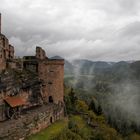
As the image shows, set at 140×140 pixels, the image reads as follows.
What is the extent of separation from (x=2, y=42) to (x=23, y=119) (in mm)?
15428

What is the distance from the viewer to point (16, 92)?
45906 mm

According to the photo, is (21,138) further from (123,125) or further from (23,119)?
(123,125)

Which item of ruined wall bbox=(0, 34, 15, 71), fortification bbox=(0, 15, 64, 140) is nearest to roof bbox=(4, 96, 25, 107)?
fortification bbox=(0, 15, 64, 140)

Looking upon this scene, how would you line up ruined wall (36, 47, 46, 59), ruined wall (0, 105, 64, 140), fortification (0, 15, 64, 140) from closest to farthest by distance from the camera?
ruined wall (0, 105, 64, 140) → fortification (0, 15, 64, 140) → ruined wall (36, 47, 46, 59)

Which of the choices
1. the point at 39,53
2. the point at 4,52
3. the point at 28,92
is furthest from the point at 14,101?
the point at 39,53

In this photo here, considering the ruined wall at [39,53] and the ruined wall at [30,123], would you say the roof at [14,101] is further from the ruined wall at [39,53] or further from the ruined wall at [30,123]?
the ruined wall at [39,53]

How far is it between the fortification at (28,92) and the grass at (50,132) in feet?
3.06

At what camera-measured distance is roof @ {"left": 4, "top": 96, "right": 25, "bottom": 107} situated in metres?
42.9

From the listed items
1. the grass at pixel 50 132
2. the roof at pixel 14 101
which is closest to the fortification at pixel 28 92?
the roof at pixel 14 101

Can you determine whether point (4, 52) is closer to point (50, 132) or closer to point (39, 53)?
point (39, 53)

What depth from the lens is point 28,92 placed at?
49000 mm

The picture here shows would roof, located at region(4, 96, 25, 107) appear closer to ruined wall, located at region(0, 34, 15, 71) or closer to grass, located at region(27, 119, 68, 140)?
ruined wall, located at region(0, 34, 15, 71)

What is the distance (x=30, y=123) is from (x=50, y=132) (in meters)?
4.02

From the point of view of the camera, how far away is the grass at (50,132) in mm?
40713
